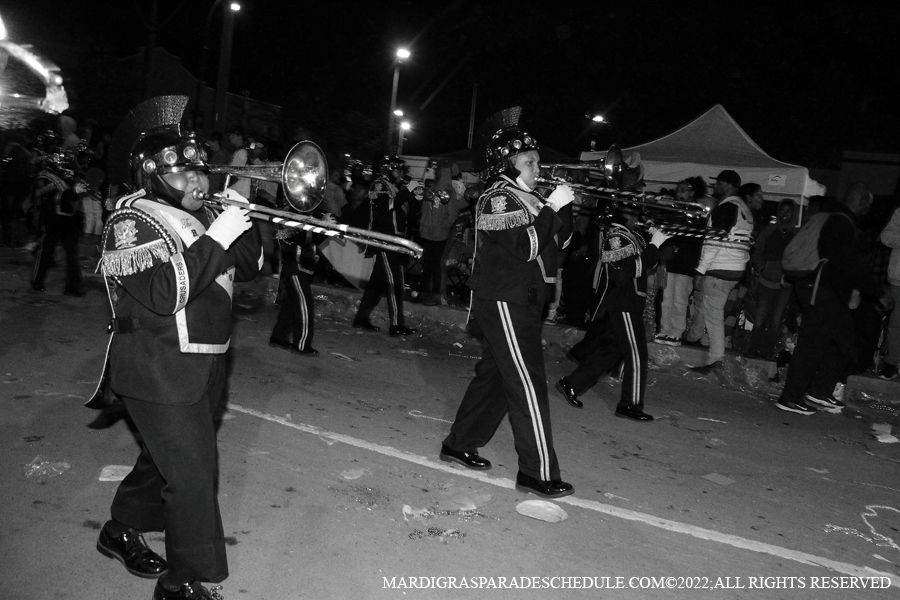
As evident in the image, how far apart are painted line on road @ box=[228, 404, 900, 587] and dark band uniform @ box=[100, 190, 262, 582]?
6.96ft

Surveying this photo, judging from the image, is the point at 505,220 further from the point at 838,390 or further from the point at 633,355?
the point at 838,390

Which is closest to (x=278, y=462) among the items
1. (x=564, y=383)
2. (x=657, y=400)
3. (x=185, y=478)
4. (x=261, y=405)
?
(x=261, y=405)

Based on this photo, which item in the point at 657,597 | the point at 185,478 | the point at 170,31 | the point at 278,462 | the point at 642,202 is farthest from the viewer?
the point at 170,31

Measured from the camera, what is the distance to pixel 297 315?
27.1ft

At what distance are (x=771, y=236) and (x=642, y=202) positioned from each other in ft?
12.5

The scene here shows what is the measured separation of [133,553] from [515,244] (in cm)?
268

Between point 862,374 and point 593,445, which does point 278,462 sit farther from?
point 862,374

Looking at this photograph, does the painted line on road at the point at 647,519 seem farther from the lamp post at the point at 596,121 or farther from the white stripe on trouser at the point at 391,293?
the lamp post at the point at 596,121

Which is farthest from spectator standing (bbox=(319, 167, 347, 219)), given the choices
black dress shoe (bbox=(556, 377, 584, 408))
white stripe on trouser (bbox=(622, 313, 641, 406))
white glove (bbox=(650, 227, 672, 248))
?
white stripe on trouser (bbox=(622, 313, 641, 406))

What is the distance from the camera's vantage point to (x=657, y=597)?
374 cm

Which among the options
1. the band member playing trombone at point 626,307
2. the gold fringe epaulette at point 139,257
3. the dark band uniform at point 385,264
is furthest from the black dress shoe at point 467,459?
the dark band uniform at point 385,264

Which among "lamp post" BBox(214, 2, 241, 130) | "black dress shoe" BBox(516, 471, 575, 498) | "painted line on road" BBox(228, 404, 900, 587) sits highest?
"lamp post" BBox(214, 2, 241, 130)

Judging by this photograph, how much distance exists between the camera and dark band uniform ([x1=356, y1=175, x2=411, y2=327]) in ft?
31.9

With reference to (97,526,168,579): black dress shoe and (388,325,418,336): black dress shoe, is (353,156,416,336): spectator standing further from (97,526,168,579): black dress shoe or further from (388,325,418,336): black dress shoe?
(97,526,168,579): black dress shoe
